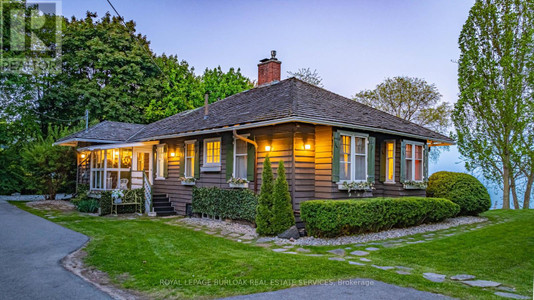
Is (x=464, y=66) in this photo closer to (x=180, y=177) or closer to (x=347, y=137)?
(x=347, y=137)

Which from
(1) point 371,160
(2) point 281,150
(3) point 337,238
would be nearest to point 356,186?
(1) point 371,160

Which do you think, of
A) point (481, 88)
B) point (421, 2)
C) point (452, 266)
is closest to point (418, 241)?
point (452, 266)

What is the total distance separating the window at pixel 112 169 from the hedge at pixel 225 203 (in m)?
4.28

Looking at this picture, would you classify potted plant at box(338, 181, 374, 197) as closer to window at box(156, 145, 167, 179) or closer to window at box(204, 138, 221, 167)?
window at box(204, 138, 221, 167)

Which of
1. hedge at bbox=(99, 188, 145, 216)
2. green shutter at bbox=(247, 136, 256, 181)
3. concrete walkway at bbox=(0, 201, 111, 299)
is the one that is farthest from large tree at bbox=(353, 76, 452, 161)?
concrete walkway at bbox=(0, 201, 111, 299)

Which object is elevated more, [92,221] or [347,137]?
[347,137]

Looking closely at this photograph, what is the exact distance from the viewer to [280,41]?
19891mm

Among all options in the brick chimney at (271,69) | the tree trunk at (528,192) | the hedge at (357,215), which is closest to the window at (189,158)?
the brick chimney at (271,69)

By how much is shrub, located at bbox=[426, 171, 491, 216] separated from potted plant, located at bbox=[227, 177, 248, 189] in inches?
311

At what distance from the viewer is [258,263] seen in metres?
6.36

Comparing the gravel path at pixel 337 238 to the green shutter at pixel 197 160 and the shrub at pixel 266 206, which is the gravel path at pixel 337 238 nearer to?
the shrub at pixel 266 206

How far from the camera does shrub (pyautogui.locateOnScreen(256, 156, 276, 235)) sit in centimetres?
934

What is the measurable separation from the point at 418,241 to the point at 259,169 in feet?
15.7

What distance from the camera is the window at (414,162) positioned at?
1325 centimetres
